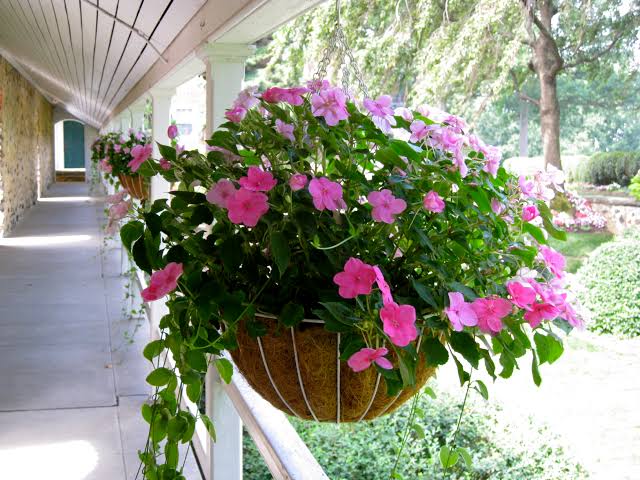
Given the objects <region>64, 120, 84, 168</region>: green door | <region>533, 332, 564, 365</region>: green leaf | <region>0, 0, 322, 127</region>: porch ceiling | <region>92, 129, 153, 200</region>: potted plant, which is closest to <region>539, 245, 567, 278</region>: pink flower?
<region>533, 332, 564, 365</region>: green leaf

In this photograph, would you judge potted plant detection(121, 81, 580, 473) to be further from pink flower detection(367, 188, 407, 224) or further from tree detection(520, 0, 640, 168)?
tree detection(520, 0, 640, 168)

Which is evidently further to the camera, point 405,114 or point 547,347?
point 405,114

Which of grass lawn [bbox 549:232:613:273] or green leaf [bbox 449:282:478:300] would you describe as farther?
grass lawn [bbox 549:232:613:273]

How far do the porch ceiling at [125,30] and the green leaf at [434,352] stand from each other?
0.86 m

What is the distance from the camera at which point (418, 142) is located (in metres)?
1.03

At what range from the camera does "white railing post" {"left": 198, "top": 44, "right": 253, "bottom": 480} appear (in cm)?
215

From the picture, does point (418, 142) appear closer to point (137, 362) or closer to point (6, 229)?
point (137, 362)

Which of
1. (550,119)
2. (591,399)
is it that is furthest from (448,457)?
(550,119)

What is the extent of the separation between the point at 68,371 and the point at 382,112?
12.0 feet

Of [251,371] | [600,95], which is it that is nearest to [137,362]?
[251,371]

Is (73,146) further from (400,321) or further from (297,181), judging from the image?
(400,321)

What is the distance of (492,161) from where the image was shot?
99 centimetres

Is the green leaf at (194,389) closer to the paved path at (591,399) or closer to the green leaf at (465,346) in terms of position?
the green leaf at (465,346)

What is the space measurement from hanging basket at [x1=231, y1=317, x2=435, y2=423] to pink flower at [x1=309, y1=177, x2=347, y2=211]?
0.59 ft
